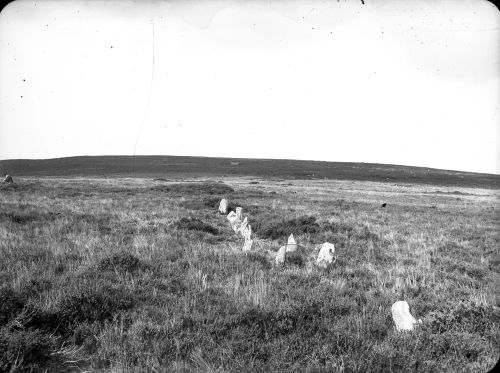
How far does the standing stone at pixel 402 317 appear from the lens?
16.9ft

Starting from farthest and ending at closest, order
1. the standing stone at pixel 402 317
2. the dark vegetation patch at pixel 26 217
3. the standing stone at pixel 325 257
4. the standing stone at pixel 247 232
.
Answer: the dark vegetation patch at pixel 26 217, the standing stone at pixel 247 232, the standing stone at pixel 325 257, the standing stone at pixel 402 317

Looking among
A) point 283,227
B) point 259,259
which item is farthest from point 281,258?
point 283,227

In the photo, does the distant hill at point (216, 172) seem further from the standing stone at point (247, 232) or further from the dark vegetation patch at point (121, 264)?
the dark vegetation patch at point (121, 264)

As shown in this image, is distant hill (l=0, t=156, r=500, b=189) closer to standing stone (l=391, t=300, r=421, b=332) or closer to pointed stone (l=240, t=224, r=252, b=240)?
pointed stone (l=240, t=224, r=252, b=240)

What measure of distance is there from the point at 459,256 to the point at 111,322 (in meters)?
9.42

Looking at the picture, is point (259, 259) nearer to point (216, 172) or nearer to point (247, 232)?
point (247, 232)

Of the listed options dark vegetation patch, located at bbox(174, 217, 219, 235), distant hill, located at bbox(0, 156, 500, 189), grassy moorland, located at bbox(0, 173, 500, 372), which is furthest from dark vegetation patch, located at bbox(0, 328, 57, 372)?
distant hill, located at bbox(0, 156, 500, 189)

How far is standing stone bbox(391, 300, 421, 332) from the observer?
5160mm

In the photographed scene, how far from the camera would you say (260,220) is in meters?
15.0

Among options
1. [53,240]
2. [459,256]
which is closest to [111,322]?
[53,240]

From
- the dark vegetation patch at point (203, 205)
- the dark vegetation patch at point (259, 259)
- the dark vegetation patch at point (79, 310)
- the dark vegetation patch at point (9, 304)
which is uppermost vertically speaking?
the dark vegetation patch at point (9, 304)

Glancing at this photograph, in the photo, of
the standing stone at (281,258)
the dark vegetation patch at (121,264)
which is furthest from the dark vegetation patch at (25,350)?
the standing stone at (281,258)

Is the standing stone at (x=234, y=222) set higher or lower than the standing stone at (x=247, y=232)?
lower

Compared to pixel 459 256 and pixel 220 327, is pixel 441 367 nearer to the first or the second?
pixel 220 327
